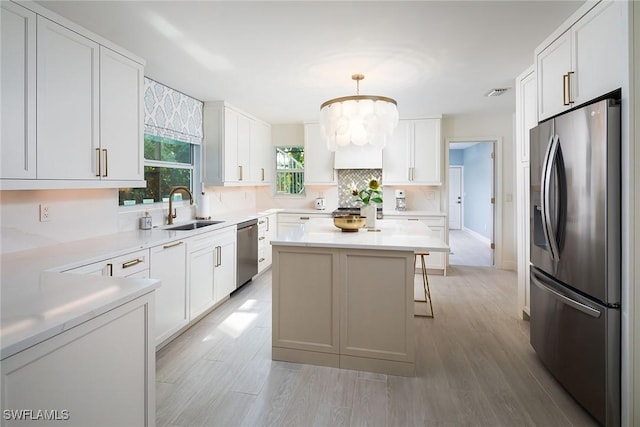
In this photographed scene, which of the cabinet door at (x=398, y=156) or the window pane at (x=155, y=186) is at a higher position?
the cabinet door at (x=398, y=156)


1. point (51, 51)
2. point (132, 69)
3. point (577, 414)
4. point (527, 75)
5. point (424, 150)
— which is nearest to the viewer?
point (577, 414)

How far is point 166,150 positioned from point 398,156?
3.38m

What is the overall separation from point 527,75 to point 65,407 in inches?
153

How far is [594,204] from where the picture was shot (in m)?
1.78

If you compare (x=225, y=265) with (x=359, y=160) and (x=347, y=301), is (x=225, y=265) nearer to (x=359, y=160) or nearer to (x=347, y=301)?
(x=347, y=301)

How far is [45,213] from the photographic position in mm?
2398

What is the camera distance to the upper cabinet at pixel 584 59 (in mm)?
1718

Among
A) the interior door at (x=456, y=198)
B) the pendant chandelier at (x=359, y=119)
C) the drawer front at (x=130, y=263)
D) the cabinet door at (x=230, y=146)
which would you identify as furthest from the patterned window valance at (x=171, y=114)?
the interior door at (x=456, y=198)

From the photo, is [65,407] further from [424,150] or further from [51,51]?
[424,150]

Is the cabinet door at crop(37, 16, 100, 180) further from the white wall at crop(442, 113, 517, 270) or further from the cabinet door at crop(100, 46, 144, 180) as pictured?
the white wall at crop(442, 113, 517, 270)

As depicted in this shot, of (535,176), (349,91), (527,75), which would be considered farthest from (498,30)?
(349,91)

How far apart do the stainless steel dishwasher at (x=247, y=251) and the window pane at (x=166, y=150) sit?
1115 millimetres

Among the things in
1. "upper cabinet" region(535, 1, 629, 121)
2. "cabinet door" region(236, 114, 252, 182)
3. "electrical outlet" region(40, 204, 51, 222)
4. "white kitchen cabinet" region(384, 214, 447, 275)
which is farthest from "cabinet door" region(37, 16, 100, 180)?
"white kitchen cabinet" region(384, 214, 447, 275)

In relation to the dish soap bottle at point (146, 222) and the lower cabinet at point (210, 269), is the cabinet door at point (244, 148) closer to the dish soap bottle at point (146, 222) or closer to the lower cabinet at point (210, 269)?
the lower cabinet at point (210, 269)
